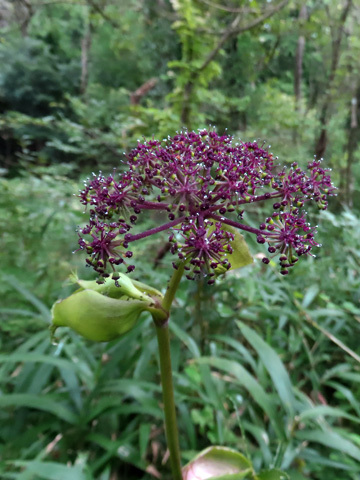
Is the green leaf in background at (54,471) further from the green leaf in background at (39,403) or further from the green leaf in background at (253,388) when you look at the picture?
the green leaf in background at (253,388)

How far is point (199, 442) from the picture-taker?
158cm

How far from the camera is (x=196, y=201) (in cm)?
75

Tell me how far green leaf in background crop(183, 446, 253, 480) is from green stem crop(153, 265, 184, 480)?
0.40 feet

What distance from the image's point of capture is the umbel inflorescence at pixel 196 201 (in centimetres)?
72

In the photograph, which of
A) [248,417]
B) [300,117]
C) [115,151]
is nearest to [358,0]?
[300,117]

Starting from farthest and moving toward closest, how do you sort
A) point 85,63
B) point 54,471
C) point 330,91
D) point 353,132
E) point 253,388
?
point 85,63, point 353,132, point 330,91, point 253,388, point 54,471

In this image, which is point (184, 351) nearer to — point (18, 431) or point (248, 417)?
point (248, 417)

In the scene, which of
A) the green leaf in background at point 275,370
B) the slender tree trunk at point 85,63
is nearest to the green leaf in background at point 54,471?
the green leaf in background at point 275,370

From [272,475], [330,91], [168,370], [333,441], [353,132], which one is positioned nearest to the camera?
[168,370]

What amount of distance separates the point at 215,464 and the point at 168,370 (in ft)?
1.31

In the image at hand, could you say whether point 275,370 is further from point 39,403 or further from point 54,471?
point 39,403

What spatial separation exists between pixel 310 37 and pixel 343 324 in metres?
4.28

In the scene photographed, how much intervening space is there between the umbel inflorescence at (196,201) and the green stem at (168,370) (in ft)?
0.33

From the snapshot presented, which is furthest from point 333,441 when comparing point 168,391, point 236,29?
point 236,29
